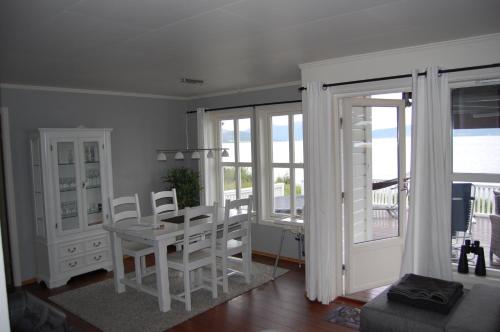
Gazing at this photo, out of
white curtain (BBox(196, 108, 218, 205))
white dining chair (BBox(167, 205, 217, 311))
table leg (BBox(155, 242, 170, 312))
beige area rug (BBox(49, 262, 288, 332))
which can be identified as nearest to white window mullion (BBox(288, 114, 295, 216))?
beige area rug (BBox(49, 262, 288, 332))

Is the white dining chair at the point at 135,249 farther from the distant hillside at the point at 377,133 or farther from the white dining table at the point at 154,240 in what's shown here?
the distant hillside at the point at 377,133

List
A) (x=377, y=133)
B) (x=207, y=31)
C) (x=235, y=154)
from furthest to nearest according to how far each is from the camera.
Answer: (x=235, y=154) → (x=377, y=133) → (x=207, y=31)

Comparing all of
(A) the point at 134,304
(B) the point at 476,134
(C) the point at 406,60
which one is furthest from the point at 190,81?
(B) the point at 476,134

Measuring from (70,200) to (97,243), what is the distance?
0.64 metres

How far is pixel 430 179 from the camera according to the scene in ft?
10.5

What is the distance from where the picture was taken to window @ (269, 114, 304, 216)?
17.6ft

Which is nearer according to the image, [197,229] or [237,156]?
[197,229]

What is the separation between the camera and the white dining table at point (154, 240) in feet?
12.6

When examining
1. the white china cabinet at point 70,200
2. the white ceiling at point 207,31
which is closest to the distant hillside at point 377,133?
the white ceiling at point 207,31

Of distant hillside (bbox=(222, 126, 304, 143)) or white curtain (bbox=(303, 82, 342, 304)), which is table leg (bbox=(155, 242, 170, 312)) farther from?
distant hillside (bbox=(222, 126, 304, 143))

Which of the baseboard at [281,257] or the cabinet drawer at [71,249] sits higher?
the cabinet drawer at [71,249]

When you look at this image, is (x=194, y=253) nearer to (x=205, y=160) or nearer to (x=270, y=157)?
(x=270, y=157)

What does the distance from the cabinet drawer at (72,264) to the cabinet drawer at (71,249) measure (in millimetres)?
78

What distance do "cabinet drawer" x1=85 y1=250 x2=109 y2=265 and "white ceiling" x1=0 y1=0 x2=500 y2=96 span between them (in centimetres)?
222
